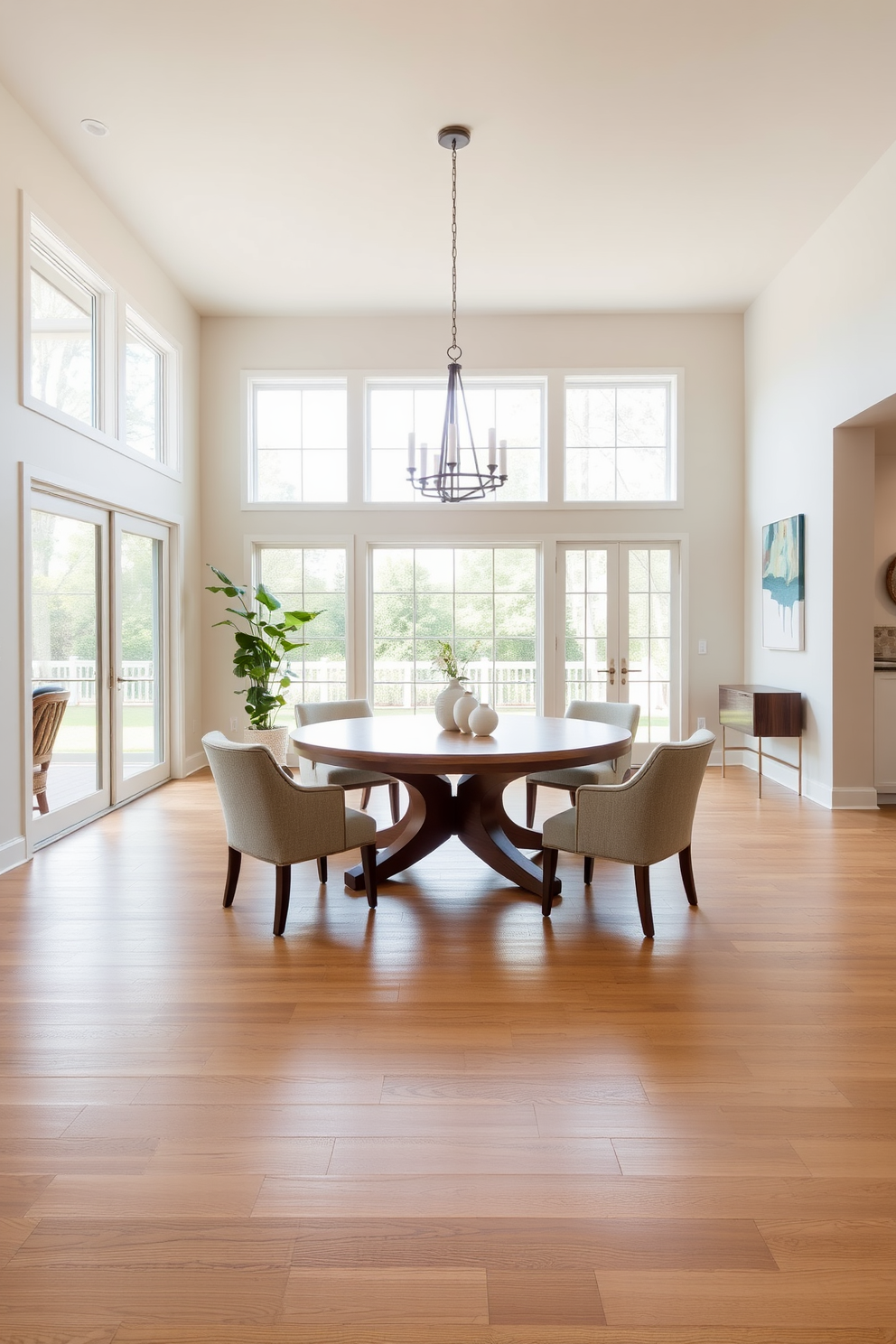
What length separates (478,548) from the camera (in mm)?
7301

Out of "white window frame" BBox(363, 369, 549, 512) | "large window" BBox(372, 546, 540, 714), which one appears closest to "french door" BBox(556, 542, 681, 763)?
"large window" BBox(372, 546, 540, 714)

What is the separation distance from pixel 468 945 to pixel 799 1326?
5.97 feet

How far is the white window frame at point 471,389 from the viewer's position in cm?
719

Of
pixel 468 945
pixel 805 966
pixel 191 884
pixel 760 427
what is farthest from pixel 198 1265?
pixel 760 427

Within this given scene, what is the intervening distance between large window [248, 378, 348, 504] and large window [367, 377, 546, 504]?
295mm

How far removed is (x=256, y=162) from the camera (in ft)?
15.5

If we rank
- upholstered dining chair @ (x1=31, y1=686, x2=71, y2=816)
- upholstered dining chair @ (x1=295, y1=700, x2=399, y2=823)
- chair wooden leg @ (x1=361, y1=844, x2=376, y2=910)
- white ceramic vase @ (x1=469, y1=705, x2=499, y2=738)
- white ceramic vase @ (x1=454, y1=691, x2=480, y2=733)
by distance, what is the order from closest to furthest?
1. chair wooden leg @ (x1=361, y1=844, x2=376, y2=910)
2. white ceramic vase @ (x1=469, y1=705, x2=499, y2=738)
3. white ceramic vase @ (x1=454, y1=691, x2=480, y2=733)
4. upholstered dining chair @ (x1=295, y1=700, x2=399, y2=823)
5. upholstered dining chair @ (x1=31, y1=686, x2=71, y2=816)

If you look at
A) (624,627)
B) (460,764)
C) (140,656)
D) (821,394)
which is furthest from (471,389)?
(460,764)

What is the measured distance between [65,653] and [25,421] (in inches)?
52.5

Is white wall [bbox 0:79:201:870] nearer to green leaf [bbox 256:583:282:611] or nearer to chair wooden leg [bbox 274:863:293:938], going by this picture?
green leaf [bbox 256:583:282:611]

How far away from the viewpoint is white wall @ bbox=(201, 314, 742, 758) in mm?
7156

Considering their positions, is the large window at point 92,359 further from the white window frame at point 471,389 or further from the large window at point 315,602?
the white window frame at point 471,389

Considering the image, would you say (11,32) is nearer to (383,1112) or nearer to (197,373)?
(197,373)

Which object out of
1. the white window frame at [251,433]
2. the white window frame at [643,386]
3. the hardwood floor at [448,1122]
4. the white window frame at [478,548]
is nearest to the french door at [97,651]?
the white window frame at [251,433]
